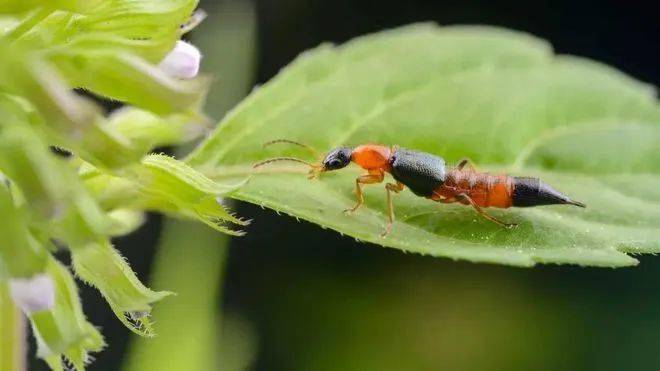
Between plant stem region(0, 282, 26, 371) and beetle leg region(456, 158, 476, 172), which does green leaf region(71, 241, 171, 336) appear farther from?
beetle leg region(456, 158, 476, 172)

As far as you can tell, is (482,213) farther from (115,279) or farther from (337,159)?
(115,279)

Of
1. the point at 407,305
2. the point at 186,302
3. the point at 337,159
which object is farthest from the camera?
the point at 407,305

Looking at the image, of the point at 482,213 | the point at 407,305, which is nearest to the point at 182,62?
the point at 482,213

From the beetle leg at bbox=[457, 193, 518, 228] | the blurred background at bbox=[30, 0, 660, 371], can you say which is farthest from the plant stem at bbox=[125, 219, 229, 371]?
the blurred background at bbox=[30, 0, 660, 371]

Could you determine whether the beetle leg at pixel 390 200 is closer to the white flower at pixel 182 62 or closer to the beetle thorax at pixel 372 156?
the beetle thorax at pixel 372 156

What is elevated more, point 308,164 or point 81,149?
point 81,149

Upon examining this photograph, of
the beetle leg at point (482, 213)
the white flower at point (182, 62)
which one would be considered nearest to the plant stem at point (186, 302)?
the beetle leg at point (482, 213)
